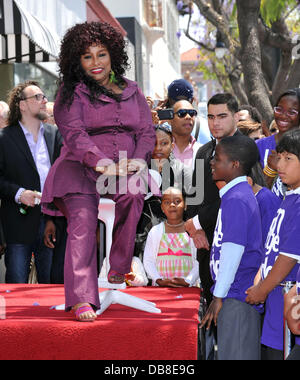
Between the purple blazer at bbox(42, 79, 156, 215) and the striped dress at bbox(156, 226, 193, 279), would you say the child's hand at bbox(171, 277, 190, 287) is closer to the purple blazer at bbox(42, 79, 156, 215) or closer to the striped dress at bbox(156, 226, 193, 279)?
the striped dress at bbox(156, 226, 193, 279)

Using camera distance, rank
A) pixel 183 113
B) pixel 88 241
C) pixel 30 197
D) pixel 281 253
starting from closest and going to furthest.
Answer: pixel 281 253
pixel 88 241
pixel 30 197
pixel 183 113

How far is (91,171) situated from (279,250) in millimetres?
1243

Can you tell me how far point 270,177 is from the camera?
5.73 m

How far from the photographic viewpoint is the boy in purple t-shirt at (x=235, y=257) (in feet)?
14.4

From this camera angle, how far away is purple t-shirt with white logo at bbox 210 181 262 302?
4.44 m

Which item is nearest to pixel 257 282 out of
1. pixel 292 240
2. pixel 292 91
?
pixel 292 240

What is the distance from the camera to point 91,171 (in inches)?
180

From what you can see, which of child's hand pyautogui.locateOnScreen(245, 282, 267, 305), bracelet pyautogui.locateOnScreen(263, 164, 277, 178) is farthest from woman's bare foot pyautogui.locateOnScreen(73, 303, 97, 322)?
bracelet pyautogui.locateOnScreen(263, 164, 277, 178)

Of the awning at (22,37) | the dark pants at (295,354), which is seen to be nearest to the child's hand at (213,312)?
the dark pants at (295,354)

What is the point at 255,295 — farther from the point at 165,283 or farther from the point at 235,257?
the point at 165,283

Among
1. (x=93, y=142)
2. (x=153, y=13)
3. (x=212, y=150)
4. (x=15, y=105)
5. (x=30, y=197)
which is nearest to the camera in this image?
(x=93, y=142)

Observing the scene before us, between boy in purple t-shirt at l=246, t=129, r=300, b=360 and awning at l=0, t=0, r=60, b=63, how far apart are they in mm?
5616

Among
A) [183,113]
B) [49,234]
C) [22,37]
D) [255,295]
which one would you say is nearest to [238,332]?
[255,295]

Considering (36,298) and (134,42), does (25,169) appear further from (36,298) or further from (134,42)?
(134,42)
